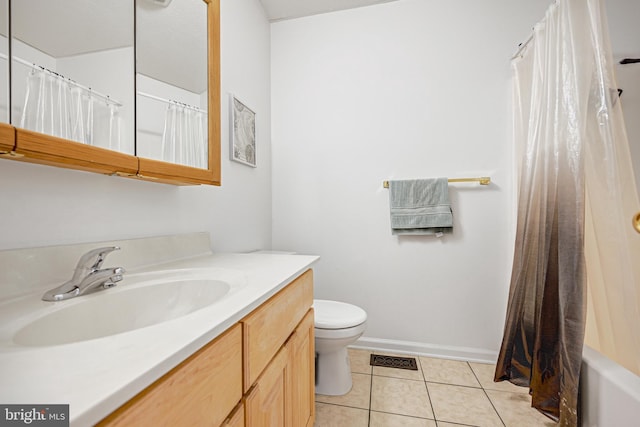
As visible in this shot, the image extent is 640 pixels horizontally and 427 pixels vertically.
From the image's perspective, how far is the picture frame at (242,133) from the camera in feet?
5.13

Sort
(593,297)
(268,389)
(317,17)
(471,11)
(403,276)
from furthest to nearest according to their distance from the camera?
(317,17)
(403,276)
(471,11)
(593,297)
(268,389)

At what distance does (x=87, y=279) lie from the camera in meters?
0.67

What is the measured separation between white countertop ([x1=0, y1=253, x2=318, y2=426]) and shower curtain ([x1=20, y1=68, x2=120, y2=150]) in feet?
1.34

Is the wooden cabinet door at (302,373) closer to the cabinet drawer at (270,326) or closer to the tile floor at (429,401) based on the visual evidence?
the cabinet drawer at (270,326)

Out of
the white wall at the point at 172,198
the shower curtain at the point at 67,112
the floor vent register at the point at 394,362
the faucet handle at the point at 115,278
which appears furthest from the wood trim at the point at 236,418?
the floor vent register at the point at 394,362

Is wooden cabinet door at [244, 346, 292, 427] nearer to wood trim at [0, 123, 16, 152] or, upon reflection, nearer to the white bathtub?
wood trim at [0, 123, 16, 152]

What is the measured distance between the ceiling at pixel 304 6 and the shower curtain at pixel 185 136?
133cm

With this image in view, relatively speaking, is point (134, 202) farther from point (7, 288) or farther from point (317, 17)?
point (317, 17)

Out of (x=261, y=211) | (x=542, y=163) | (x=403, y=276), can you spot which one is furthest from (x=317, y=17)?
(x=403, y=276)

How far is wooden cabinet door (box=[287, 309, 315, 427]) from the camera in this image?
929mm

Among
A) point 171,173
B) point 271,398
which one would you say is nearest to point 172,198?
point 171,173

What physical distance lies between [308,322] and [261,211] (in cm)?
101

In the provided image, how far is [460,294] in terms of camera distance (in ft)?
5.93

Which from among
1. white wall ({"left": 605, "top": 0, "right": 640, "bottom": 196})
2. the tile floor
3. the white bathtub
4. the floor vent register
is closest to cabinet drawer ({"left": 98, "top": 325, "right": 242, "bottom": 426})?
the tile floor
